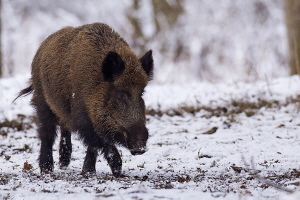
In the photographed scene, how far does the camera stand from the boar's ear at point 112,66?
16.8 ft

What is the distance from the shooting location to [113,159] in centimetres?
531

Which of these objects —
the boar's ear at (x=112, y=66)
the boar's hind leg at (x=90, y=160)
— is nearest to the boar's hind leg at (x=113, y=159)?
the boar's hind leg at (x=90, y=160)

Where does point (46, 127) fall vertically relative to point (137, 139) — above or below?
above

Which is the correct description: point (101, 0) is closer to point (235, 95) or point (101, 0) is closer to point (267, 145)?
point (235, 95)

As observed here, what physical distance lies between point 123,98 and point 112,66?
15.1 inches

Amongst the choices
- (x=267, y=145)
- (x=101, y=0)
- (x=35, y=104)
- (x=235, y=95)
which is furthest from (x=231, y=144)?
(x=101, y=0)

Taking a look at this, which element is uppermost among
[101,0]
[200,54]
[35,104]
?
[101,0]

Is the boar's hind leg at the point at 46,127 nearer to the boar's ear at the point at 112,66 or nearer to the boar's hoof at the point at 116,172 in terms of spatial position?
the boar's hoof at the point at 116,172

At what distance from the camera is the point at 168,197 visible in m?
3.78

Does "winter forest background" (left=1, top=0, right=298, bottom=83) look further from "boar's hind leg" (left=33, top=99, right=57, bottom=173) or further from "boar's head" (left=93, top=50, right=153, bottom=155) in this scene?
"boar's head" (left=93, top=50, right=153, bottom=155)

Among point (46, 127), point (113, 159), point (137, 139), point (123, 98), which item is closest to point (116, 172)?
point (113, 159)

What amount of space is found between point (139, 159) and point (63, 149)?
1038 mm

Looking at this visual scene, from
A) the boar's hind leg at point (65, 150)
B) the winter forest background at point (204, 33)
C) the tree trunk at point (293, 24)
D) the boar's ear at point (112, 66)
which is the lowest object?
the boar's hind leg at point (65, 150)

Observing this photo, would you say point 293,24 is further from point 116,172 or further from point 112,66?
point 116,172
